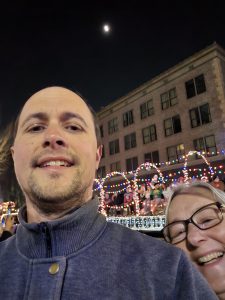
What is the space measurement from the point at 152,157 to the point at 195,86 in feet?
28.3

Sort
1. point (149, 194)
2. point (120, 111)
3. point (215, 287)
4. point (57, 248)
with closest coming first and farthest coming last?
point (57, 248) < point (215, 287) < point (149, 194) < point (120, 111)

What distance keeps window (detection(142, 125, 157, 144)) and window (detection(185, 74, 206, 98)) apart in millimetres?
5376

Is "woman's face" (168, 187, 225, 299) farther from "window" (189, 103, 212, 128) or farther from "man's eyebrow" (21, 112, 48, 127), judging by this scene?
"window" (189, 103, 212, 128)

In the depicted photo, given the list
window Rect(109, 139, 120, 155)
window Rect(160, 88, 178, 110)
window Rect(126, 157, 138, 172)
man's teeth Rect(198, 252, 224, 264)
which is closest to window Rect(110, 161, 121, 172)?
window Rect(109, 139, 120, 155)

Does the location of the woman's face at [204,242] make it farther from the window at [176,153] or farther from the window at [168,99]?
the window at [168,99]

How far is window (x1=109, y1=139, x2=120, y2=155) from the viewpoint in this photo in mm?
31575

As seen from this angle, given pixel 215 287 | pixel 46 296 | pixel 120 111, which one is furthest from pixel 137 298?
pixel 120 111

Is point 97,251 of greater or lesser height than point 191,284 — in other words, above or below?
above

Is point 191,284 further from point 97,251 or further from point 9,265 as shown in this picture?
point 9,265

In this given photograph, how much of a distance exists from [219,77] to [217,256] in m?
22.1

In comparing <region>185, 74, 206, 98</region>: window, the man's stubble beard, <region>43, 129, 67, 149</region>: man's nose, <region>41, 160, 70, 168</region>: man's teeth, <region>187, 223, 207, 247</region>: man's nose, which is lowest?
<region>187, 223, 207, 247</region>: man's nose

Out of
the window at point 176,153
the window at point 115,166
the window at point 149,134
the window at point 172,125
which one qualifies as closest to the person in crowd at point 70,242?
the window at point 176,153

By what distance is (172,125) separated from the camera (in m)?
24.9

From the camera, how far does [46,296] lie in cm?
121
